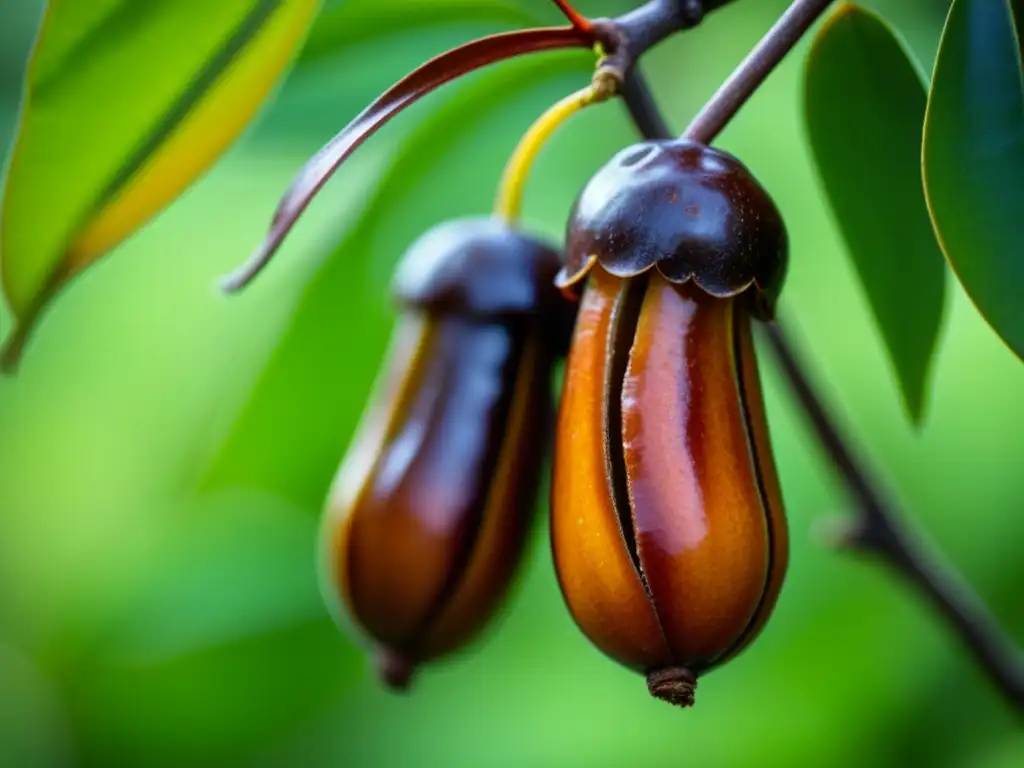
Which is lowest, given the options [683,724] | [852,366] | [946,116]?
[683,724]

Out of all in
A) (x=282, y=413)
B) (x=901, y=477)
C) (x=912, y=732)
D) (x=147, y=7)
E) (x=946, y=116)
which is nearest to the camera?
(x=946, y=116)

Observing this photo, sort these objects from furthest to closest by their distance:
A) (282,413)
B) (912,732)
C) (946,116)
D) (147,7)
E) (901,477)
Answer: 1. (901,477)
2. (912,732)
3. (282,413)
4. (147,7)
5. (946,116)

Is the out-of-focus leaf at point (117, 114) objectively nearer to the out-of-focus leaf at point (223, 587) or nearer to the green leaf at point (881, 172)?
the green leaf at point (881, 172)

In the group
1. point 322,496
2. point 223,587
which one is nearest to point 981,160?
point 322,496

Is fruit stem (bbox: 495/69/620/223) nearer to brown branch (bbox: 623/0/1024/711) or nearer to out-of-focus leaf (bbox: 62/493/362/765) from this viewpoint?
brown branch (bbox: 623/0/1024/711)

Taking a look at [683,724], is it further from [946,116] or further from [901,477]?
[946,116]

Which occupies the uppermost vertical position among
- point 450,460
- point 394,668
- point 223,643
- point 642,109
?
point 642,109

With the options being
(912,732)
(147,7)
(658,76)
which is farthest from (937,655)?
(147,7)

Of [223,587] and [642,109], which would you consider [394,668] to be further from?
[223,587]
